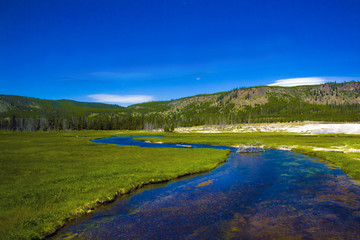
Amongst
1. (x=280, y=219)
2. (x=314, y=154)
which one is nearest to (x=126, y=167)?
(x=280, y=219)

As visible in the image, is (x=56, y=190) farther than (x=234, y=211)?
Yes

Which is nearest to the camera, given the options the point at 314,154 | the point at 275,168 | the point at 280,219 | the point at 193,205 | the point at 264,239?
the point at 264,239

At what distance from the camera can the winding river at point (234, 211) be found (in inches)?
619

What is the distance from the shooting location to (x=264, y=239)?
48.2ft

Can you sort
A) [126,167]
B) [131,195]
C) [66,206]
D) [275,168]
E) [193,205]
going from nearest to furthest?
1. [66,206]
2. [193,205]
3. [131,195]
4. [126,167]
5. [275,168]

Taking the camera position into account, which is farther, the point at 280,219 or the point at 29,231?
the point at 280,219

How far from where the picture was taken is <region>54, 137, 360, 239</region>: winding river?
15727mm

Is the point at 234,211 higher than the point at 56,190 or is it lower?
lower

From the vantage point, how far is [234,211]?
1992 cm

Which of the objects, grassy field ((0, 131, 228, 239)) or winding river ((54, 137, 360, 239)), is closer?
winding river ((54, 137, 360, 239))

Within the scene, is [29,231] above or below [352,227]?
above

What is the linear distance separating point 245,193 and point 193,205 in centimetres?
726

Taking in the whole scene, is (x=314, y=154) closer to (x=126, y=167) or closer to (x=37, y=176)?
(x=126, y=167)

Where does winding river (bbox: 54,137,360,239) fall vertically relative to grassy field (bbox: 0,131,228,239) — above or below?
below
